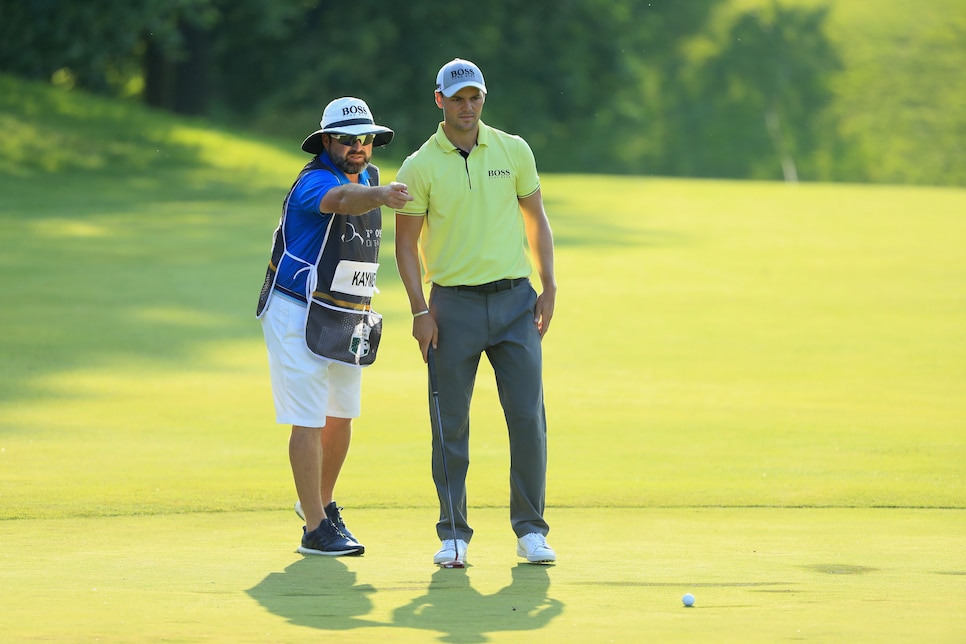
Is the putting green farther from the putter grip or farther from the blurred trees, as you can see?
the blurred trees

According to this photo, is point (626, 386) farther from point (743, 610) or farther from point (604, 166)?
point (604, 166)

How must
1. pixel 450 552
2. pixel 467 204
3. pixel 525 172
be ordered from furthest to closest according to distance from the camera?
pixel 525 172
pixel 467 204
pixel 450 552

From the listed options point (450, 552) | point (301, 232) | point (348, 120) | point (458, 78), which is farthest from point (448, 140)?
point (450, 552)

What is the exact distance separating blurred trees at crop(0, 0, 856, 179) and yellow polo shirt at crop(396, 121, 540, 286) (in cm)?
2722

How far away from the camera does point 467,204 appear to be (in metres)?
6.03

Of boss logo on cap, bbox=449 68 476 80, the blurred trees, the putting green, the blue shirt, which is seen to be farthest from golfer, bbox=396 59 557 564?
the blurred trees

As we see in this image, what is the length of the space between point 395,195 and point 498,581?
4.72 ft

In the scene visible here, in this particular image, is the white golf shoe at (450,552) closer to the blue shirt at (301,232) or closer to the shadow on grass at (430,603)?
the shadow on grass at (430,603)

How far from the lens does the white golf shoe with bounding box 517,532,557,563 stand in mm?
5848

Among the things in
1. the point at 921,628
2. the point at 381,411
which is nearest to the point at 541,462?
the point at 921,628

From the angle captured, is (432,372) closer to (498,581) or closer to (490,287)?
(490,287)

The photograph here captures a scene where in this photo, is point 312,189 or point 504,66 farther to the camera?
point 504,66

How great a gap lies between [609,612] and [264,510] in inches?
108

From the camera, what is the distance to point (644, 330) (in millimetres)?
14930
